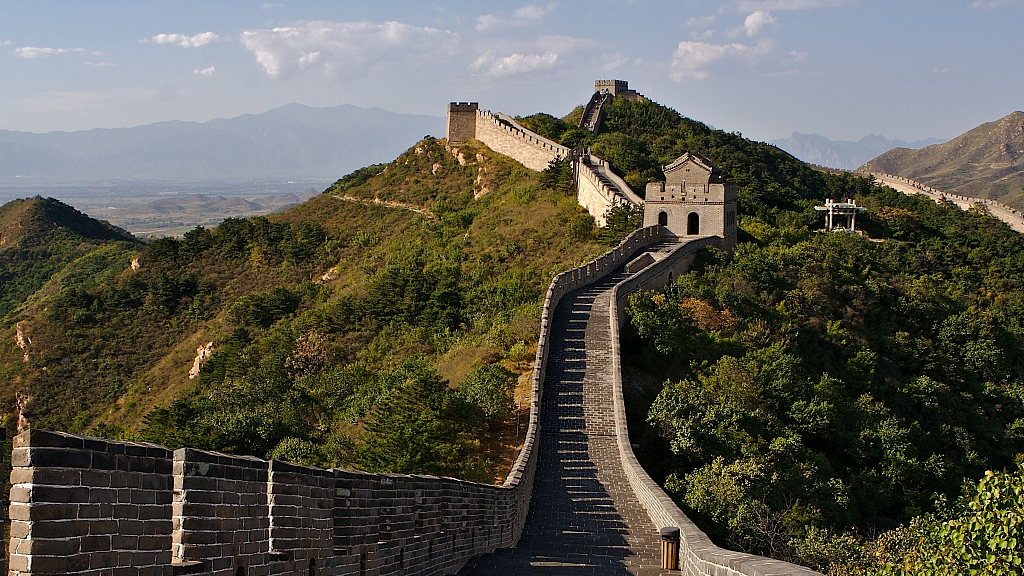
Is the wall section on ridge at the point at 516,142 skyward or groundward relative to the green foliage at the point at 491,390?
skyward

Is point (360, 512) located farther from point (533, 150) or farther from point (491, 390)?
point (533, 150)

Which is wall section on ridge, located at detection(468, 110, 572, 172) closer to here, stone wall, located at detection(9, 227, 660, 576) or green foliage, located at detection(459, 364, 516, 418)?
green foliage, located at detection(459, 364, 516, 418)

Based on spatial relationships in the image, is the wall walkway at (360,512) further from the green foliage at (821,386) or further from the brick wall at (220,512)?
the green foliage at (821,386)

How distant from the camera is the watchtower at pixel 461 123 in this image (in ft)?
183

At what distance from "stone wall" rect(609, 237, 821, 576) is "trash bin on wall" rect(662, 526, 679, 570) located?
0.09 metres

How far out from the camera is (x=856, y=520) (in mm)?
18547

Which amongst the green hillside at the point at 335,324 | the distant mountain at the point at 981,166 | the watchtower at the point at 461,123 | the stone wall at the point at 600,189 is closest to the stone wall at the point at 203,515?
the green hillside at the point at 335,324

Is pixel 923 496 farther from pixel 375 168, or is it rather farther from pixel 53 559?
pixel 375 168

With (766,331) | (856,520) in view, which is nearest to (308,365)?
(766,331)

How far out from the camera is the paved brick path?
38.1ft

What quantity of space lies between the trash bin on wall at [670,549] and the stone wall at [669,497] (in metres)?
0.09

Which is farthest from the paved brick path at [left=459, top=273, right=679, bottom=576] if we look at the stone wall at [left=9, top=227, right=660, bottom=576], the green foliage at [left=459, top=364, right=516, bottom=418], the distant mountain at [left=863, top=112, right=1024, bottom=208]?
the distant mountain at [left=863, top=112, right=1024, bottom=208]

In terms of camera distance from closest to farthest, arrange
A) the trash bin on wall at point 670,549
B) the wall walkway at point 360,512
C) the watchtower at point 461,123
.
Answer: the wall walkway at point 360,512 → the trash bin on wall at point 670,549 → the watchtower at point 461,123

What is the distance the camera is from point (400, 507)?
8734 mm
